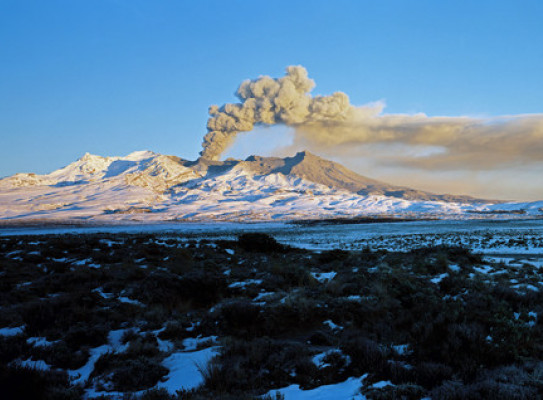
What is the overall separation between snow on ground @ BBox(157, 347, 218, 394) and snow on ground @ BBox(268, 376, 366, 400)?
3.96ft

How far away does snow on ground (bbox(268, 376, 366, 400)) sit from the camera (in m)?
4.25

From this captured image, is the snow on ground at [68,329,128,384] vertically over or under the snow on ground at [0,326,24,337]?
under

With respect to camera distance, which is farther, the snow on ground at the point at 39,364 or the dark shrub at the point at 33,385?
the snow on ground at the point at 39,364

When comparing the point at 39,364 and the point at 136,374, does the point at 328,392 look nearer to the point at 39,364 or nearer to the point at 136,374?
the point at 136,374

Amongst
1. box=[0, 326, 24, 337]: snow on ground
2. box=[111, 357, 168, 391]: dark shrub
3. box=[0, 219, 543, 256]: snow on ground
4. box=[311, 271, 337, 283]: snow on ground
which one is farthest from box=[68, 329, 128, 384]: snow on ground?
box=[0, 219, 543, 256]: snow on ground

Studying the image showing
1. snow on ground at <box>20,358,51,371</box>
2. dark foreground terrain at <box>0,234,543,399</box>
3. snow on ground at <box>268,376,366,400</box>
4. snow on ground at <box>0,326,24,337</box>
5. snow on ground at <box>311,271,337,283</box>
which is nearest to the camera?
snow on ground at <box>268,376,366,400</box>

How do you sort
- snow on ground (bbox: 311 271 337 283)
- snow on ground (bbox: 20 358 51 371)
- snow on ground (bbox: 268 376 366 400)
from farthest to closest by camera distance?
snow on ground (bbox: 311 271 337 283)
snow on ground (bbox: 20 358 51 371)
snow on ground (bbox: 268 376 366 400)

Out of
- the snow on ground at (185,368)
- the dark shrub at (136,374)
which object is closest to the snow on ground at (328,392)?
the snow on ground at (185,368)

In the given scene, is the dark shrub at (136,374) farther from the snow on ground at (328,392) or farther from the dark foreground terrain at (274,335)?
the snow on ground at (328,392)

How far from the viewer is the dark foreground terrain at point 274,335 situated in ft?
14.7

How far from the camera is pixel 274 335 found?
704 cm

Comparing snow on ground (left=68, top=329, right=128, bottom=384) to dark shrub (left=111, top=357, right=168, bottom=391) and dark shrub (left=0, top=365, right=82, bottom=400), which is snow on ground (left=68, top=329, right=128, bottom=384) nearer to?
dark shrub (left=0, top=365, right=82, bottom=400)

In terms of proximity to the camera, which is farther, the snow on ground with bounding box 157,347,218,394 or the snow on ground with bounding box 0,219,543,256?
the snow on ground with bounding box 0,219,543,256

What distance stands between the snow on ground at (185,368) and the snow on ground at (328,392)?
1208 mm
